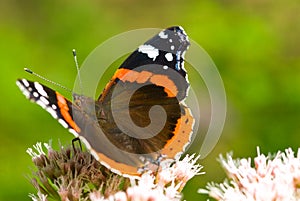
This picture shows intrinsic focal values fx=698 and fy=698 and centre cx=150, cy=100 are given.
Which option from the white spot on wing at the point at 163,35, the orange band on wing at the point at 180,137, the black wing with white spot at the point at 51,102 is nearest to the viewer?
the black wing with white spot at the point at 51,102

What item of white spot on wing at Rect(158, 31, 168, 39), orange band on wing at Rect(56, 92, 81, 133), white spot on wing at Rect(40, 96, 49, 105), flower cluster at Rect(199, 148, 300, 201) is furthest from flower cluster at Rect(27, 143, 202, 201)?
white spot on wing at Rect(158, 31, 168, 39)

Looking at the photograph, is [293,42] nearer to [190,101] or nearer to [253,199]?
[190,101]

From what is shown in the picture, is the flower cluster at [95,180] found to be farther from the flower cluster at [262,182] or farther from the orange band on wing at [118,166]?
the flower cluster at [262,182]

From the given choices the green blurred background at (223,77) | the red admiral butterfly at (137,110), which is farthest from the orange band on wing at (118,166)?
the green blurred background at (223,77)

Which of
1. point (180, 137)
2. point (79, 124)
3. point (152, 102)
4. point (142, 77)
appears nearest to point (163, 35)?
point (142, 77)

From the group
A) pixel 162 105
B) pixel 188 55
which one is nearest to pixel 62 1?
pixel 188 55
